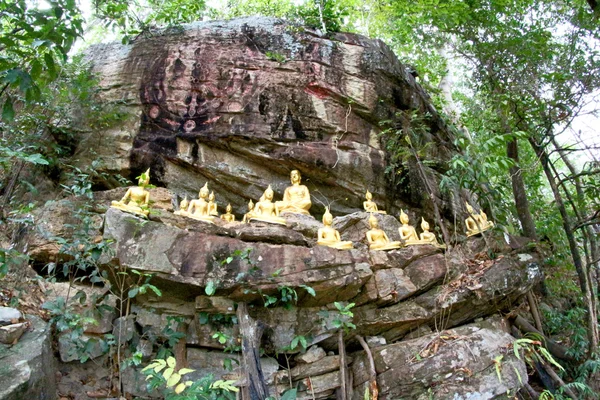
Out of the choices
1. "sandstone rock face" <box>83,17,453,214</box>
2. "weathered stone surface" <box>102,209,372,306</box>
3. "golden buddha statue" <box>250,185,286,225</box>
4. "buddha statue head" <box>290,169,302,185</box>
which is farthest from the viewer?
"sandstone rock face" <box>83,17,453,214</box>

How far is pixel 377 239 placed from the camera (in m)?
7.46

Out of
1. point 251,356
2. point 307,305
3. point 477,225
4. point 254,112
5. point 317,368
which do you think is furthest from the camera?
point 254,112

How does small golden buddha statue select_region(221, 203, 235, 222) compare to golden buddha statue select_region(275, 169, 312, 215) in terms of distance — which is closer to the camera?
small golden buddha statue select_region(221, 203, 235, 222)

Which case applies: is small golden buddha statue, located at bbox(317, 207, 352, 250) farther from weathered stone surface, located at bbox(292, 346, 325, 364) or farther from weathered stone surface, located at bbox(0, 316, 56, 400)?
weathered stone surface, located at bbox(0, 316, 56, 400)

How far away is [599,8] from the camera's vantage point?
4.02 meters

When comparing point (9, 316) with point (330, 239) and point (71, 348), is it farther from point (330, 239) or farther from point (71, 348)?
point (330, 239)

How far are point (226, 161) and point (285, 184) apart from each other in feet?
3.87

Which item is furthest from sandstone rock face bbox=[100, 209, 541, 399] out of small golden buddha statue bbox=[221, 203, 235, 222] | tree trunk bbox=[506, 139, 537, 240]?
tree trunk bbox=[506, 139, 537, 240]

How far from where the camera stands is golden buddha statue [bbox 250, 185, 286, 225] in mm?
7280

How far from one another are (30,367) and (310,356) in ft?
10.4

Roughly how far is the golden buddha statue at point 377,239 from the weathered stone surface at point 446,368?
4.89 feet

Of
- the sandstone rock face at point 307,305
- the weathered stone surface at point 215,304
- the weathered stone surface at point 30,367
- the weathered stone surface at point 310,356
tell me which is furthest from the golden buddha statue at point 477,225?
the weathered stone surface at point 30,367

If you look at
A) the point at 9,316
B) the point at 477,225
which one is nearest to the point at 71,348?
the point at 9,316

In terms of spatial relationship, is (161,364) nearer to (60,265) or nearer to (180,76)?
(60,265)
